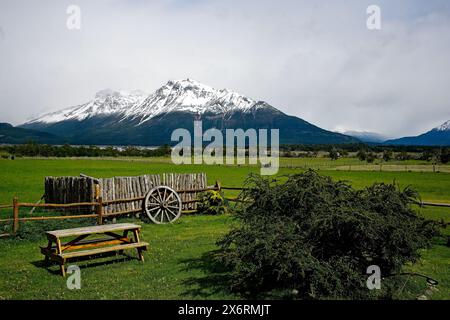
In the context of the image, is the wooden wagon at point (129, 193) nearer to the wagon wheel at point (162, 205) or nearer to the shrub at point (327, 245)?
the wagon wheel at point (162, 205)

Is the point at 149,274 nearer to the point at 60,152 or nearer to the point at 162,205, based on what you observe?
the point at 162,205

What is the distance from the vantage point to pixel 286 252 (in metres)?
7.57

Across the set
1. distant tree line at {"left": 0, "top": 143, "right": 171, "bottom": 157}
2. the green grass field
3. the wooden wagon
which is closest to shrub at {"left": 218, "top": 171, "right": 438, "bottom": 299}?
the green grass field

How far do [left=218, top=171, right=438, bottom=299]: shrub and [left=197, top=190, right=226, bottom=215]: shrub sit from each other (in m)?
10.6

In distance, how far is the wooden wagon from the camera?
1712 centimetres

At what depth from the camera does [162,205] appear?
18000 millimetres

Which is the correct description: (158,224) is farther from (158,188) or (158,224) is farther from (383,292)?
(383,292)

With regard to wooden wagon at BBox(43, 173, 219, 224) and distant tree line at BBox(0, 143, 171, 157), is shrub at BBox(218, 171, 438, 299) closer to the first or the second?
wooden wagon at BBox(43, 173, 219, 224)
